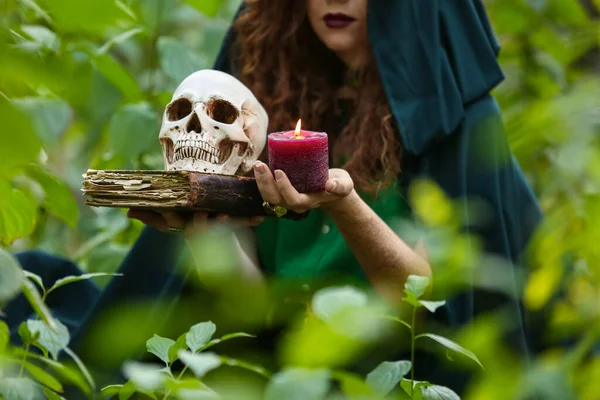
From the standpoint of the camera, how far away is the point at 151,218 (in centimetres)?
169

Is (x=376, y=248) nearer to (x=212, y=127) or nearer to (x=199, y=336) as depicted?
(x=212, y=127)

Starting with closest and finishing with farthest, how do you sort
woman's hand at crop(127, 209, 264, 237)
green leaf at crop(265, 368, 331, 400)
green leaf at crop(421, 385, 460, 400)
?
green leaf at crop(265, 368, 331, 400)
green leaf at crop(421, 385, 460, 400)
woman's hand at crop(127, 209, 264, 237)

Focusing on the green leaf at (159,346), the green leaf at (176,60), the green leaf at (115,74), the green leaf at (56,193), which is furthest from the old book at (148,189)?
the green leaf at (176,60)

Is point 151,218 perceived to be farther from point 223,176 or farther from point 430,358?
point 430,358

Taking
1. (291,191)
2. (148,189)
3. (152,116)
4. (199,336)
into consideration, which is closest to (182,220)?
(148,189)

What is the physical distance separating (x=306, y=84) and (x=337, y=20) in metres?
0.24

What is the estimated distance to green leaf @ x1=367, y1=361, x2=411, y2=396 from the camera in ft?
3.83

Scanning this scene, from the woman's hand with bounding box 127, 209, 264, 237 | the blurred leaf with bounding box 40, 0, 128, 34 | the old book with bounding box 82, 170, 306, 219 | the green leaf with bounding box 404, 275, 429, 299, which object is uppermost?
the blurred leaf with bounding box 40, 0, 128, 34

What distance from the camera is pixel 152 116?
2420 millimetres

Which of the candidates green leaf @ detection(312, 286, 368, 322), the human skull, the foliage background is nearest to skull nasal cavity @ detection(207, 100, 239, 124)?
the human skull

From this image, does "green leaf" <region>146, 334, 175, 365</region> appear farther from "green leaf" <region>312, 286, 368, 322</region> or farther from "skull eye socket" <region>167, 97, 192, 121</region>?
"skull eye socket" <region>167, 97, 192, 121</region>

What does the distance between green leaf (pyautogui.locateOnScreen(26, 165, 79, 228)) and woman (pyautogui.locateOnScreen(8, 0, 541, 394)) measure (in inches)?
20.7

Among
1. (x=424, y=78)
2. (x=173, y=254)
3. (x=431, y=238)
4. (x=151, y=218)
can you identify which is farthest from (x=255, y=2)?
(x=431, y=238)

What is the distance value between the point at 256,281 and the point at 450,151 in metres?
0.55
